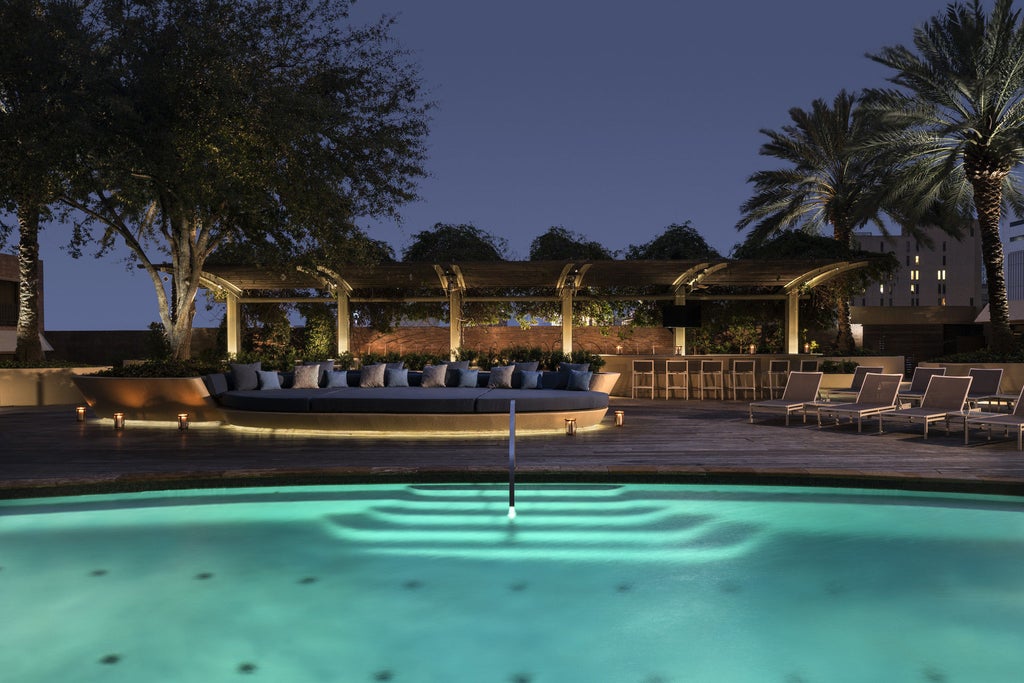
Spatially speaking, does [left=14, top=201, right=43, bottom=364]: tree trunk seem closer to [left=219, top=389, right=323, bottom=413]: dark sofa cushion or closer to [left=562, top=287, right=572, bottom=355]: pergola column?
[left=219, top=389, right=323, bottom=413]: dark sofa cushion

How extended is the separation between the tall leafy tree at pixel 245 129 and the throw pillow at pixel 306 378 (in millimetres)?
2619

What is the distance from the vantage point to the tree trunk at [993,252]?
55.4ft

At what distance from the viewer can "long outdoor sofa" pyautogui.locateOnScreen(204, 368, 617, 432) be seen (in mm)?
9945

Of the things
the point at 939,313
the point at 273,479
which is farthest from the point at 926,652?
the point at 939,313

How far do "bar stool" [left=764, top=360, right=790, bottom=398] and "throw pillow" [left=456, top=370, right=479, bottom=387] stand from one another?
7545 millimetres

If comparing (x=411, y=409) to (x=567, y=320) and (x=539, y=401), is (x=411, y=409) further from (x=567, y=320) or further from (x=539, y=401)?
(x=567, y=320)

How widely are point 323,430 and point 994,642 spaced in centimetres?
806

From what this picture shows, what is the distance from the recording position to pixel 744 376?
1673 centimetres

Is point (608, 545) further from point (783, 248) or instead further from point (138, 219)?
point (783, 248)

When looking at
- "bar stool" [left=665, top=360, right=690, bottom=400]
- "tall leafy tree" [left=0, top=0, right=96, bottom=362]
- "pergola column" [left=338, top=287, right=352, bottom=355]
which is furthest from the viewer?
"pergola column" [left=338, top=287, right=352, bottom=355]

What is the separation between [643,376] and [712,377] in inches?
60.4

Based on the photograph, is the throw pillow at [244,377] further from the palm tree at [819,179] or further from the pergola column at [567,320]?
the palm tree at [819,179]

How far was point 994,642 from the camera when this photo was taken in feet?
13.9

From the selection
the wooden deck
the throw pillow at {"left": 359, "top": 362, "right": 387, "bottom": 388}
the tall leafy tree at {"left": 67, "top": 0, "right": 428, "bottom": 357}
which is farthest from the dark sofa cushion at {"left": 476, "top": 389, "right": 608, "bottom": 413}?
the tall leafy tree at {"left": 67, "top": 0, "right": 428, "bottom": 357}
